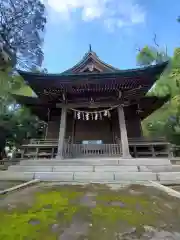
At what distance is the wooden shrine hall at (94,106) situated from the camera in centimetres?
948

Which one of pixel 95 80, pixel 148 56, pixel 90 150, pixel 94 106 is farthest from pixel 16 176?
pixel 148 56

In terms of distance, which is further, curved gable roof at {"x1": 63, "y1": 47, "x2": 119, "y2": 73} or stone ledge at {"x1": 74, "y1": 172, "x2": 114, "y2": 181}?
curved gable roof at {"x1": 63, "y1": 47, "x2": 119, "y2": 73}

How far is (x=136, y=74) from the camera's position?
931cm

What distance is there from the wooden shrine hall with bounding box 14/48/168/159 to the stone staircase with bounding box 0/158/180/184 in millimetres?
1140

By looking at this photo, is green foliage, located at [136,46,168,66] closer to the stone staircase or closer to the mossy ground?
the stone staircase

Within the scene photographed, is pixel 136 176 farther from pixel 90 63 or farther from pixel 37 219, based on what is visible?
pixel 90 63

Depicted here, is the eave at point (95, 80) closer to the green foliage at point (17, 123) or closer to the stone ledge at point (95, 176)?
the green foliage at point (17, 123)

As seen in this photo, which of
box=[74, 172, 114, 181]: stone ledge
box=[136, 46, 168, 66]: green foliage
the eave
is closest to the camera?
box=[74, 172, 114, 181]: stone ledge

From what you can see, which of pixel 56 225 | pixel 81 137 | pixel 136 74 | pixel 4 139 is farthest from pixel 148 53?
pixel 56 225

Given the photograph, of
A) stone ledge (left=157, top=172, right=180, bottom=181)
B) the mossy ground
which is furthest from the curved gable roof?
the mossy ground

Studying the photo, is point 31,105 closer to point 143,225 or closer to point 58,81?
point 58,81

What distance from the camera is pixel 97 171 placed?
23.4ft

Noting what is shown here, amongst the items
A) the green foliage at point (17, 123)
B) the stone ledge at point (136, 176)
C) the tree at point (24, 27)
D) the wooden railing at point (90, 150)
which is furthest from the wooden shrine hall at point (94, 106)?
the tree at point (24, 27)

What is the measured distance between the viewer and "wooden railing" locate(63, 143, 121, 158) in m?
10.3
